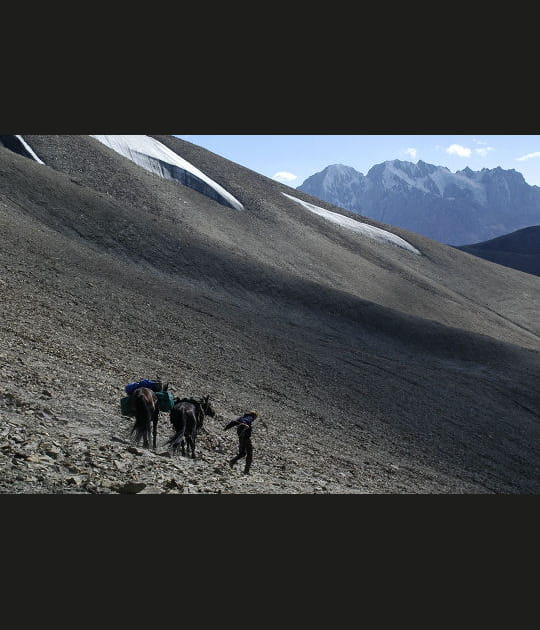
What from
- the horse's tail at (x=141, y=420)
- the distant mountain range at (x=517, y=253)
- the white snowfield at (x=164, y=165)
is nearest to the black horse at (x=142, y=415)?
the horse's tail at (x=141, y=420)

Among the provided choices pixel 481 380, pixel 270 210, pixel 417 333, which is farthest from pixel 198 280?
pixel 270 210

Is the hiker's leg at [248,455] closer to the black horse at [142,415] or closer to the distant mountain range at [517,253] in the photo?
the black horse at [142,415]

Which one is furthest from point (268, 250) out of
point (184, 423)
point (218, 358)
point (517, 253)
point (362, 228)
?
point (517, 253)

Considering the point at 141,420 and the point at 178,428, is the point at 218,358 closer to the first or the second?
the point at 178,428

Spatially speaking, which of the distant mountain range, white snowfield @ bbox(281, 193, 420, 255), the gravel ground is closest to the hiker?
the gravel ground

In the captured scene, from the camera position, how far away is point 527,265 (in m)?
158

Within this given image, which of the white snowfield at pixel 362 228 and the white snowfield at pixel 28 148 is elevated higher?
the white snowfield at pixel 362 228

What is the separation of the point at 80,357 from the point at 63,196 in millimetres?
25092

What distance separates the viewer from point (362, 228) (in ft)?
288

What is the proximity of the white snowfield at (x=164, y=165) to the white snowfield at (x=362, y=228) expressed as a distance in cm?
1727

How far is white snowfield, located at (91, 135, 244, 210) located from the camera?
68.0 metres

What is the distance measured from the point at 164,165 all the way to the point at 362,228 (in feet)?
101

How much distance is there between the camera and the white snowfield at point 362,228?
85.4 m

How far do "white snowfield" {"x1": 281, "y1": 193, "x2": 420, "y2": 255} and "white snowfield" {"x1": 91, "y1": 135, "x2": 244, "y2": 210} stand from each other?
1727 cm
